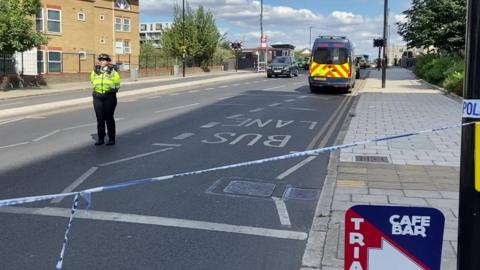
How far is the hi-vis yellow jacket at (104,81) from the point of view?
10680mm

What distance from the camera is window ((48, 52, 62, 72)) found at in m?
40.3

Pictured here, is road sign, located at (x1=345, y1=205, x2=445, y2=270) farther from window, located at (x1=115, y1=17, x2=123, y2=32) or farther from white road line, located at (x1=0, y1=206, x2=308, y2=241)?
window, located at (x1=115, y1=17, x2=123, y2=32)

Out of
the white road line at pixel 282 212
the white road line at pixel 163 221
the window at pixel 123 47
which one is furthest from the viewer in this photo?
the window at pixel 123 47

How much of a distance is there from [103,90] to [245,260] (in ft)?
22.1

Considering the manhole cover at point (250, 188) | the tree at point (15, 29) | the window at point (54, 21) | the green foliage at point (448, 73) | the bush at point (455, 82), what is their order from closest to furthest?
1. the manhole cover at point (250, 188)
2. the bush at point (455, 82)
3. the green foliage at point (448, 73)
4. the tree at point (15, 29)
5. the window at point (54, 21)

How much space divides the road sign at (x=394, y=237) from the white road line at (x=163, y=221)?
281cm

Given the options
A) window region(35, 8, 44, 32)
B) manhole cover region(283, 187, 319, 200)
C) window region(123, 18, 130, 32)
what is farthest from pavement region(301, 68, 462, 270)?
window region(123, 18, 130, 32)

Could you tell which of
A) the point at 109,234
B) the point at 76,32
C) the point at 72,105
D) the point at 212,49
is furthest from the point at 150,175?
the point at 212,49

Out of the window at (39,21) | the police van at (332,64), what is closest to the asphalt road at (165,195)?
the police van at (332,64)

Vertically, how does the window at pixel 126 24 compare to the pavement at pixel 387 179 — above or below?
above

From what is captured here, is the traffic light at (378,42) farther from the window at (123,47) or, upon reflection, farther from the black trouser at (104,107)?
the window at (123,47)

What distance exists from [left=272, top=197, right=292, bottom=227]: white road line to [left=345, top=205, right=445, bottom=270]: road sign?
3.27m

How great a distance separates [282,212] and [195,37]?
6019cm

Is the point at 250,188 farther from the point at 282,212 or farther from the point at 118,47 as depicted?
the point at 118,47
